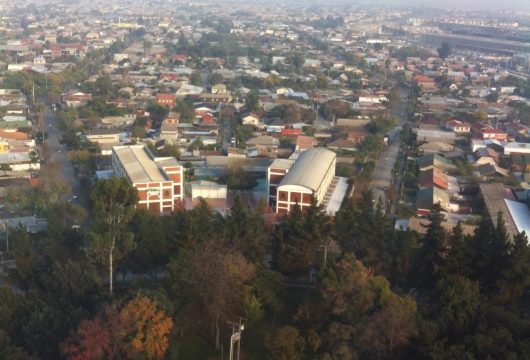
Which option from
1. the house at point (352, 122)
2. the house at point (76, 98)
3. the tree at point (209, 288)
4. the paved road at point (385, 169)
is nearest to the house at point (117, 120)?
the house at point (76, 98)

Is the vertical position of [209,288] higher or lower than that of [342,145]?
higher

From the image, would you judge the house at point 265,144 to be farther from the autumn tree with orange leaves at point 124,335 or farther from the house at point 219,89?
the autumn tree with orange leaves at point 124,335

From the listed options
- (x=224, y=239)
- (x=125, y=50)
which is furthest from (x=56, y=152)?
(x=125, y=50)

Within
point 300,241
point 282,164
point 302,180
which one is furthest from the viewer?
point 282,164

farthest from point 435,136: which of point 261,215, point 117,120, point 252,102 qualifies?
point 117,120

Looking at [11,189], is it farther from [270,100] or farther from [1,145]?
[270,100]

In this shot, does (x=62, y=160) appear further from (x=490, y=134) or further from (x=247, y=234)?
(x=490, y=134)

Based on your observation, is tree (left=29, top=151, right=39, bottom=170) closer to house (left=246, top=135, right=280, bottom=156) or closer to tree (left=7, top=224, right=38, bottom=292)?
house (left=246, top=135, right=280, bottom=156)

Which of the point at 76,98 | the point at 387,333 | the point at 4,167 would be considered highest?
the point at 387,333
